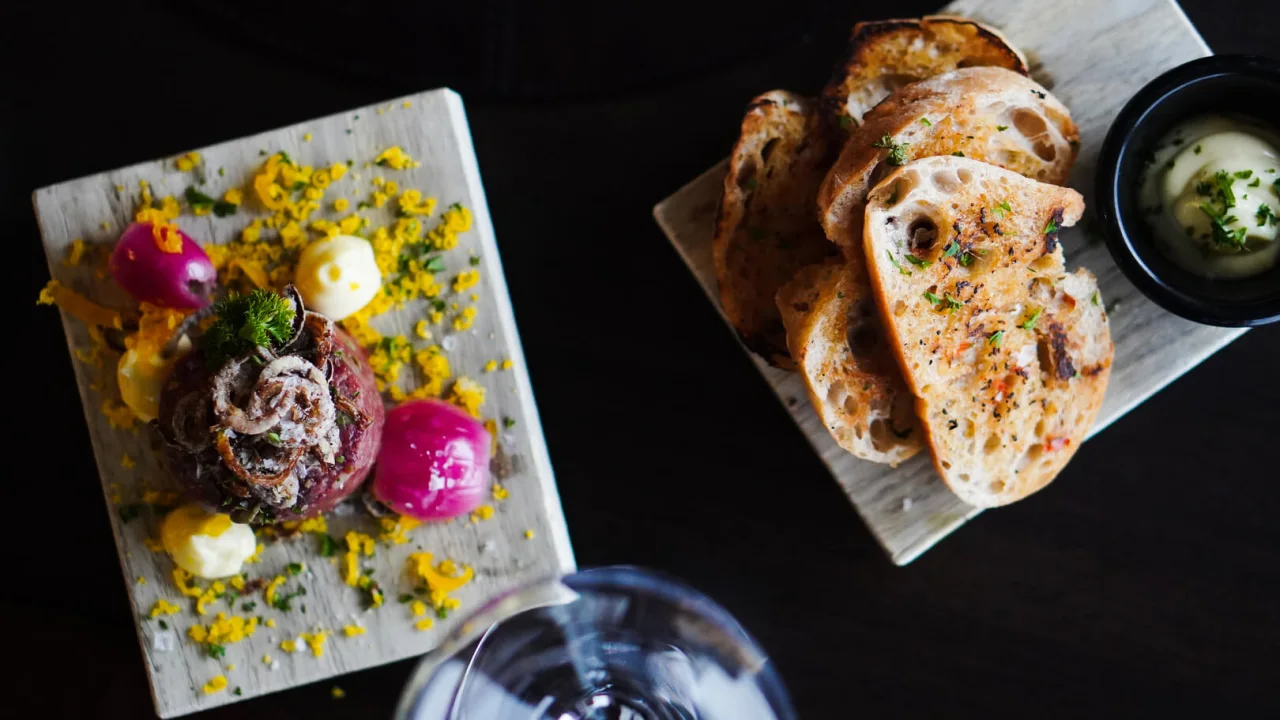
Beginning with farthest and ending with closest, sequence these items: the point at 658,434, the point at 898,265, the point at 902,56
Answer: the point at 658,434 → the point at 902,56 → the point at 898,265

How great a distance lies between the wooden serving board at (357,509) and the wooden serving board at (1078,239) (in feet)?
0.94

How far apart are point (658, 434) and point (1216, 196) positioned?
2.42 ft

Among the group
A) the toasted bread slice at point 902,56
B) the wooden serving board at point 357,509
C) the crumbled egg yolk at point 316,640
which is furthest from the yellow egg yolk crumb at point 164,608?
the toasted bread slice at point 902,56

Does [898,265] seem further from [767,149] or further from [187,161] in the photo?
[187,161]

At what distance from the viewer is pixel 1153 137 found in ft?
3.80

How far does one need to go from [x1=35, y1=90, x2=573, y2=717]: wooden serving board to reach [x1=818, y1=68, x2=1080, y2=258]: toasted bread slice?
0.44 metres

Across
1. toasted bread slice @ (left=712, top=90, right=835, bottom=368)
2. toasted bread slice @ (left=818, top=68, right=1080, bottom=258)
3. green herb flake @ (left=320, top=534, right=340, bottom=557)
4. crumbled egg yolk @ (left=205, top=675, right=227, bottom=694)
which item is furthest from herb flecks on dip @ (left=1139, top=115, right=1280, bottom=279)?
crumbled egg yolk @ (left=205, top=675, right=227, bottom=694)

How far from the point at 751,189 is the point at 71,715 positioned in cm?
120

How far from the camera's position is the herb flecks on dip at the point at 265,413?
3.21ft

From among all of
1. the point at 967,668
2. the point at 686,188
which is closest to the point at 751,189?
the point at 686,188

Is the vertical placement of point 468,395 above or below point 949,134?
below

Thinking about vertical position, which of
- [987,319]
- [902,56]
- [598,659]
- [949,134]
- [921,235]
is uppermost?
[902,56]

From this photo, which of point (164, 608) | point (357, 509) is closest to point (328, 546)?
point (357, 509)

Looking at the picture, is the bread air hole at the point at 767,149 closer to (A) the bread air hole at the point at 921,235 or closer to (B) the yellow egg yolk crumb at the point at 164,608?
(A) the bread air hole at the point at 921,235
